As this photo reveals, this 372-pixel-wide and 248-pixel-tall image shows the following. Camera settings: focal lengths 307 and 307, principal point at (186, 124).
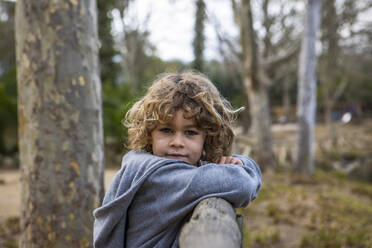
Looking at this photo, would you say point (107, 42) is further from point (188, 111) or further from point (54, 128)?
point (188, 111)

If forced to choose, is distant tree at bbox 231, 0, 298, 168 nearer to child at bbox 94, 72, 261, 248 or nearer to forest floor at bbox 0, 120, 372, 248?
forest floor at bbox 0, 120, 372, 248

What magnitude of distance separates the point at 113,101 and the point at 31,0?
8.34 metres

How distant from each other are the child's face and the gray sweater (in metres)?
0.18

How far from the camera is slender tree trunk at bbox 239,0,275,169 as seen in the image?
7973 mm

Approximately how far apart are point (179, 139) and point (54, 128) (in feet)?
3.31

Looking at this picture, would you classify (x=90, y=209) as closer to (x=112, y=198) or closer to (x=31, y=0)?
(x=112, y=198)

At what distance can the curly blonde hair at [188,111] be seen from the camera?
154 cm

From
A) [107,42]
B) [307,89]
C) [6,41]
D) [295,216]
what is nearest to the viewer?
[295,216]

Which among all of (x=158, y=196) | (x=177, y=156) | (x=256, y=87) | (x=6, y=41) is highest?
(x=6, y=41)

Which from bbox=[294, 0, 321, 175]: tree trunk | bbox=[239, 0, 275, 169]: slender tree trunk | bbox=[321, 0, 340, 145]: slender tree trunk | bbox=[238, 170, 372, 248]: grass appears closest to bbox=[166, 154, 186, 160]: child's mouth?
bbox=[238, 170, 372, 248]: grass

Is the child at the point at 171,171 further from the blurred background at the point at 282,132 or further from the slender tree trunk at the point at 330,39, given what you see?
the slender tree trunk at the point at 330,39

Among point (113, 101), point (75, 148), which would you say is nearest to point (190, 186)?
point (75, 148)

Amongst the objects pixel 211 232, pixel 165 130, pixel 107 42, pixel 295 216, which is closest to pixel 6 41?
pixel 107 42

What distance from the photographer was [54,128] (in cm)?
207
